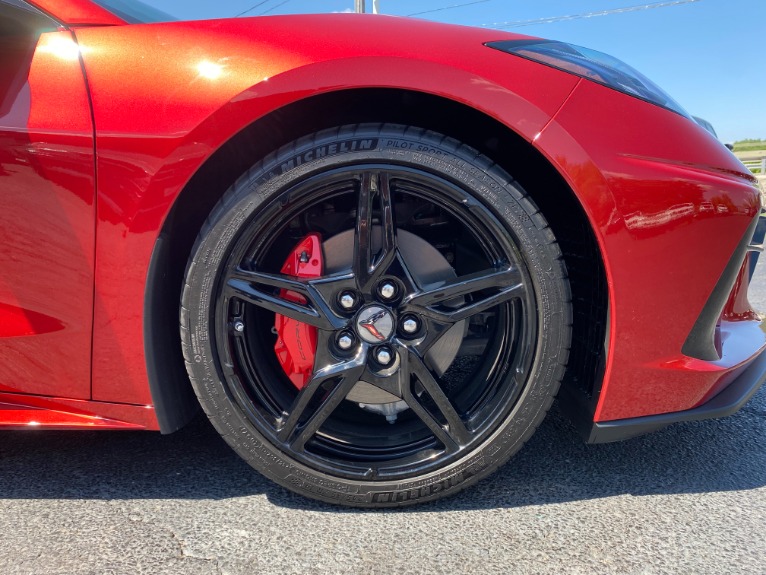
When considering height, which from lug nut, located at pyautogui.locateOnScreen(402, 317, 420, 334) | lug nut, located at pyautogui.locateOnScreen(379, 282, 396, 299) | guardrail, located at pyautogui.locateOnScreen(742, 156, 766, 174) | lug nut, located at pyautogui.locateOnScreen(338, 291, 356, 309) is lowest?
lug nut, located at pyautogui.locateOnScreen(402, 317, 420, 334)

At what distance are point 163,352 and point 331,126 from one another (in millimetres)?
740

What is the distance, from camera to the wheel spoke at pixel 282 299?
4.43 feet

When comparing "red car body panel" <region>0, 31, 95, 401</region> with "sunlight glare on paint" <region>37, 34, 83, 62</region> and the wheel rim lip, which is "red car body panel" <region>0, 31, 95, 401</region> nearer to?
"sunlight glare on paint" <region>37, 34, 83, 62</region>

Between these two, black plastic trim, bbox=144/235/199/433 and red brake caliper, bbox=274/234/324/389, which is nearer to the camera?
black plastic trim, bbox=144/235/199/433

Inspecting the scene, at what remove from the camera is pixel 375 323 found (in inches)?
54.1

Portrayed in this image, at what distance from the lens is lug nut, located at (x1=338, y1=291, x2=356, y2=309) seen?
1378 millimetres

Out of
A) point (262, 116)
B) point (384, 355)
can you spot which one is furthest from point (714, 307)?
point (262, 116)

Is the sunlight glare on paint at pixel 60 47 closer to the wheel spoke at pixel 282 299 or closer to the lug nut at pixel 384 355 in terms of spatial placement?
the wheel spoke at pixel 282 299

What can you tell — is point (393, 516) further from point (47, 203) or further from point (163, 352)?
point (47, 203)

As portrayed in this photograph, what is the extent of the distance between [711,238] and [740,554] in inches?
28.2

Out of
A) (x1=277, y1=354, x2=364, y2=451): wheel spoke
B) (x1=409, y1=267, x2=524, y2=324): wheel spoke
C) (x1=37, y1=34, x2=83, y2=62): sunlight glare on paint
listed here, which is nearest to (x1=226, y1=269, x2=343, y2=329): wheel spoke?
(x1=277, y1=354, x2=364, y2=451): wheel spoke

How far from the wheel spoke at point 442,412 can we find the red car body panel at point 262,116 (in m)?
0.36

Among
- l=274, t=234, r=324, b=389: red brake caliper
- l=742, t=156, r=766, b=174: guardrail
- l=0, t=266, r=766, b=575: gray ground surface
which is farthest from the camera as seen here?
l=742, t=156, r=766, b=174: guardrail

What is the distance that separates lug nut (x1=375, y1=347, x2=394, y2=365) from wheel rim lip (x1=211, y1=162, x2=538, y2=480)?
0.11 feet
